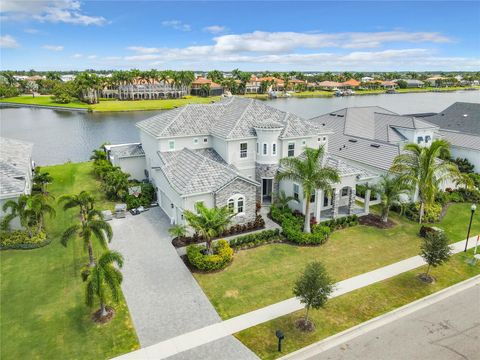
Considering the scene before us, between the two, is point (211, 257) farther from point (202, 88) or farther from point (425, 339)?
point (202, 88)

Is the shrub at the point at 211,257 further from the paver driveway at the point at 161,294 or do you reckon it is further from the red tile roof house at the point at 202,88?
the red tile roof house at the point at 202,88

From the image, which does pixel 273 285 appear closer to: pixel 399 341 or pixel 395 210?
pixel 399 341

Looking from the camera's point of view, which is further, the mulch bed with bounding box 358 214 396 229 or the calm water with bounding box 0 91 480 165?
the calm water with bounding box 0 91 480 165

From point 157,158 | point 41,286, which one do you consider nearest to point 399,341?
point 41,286

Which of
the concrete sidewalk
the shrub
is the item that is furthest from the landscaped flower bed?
the concrete sidewalk

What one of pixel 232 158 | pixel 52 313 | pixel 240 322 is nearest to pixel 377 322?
pixel 240 322

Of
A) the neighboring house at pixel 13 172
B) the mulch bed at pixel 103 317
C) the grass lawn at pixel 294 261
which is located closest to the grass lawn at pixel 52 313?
the mulch bed at pixel 103 317

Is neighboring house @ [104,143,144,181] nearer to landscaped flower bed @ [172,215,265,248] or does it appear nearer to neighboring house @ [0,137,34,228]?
neighboring house @ [0,137,34,228]
